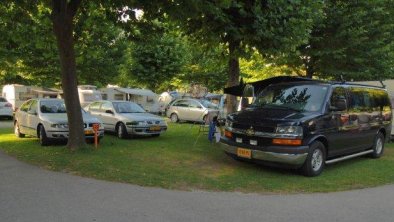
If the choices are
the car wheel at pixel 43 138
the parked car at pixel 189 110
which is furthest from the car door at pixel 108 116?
the parked car at pixel 189 110

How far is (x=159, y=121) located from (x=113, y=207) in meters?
9.64

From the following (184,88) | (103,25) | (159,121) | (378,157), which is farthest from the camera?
(184,88)

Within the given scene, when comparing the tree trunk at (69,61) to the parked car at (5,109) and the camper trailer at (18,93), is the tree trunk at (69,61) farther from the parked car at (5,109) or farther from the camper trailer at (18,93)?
the camper trailer at (18,93)

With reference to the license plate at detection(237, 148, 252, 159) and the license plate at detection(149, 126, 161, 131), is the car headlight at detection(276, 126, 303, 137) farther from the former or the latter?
the license plate at detection(149, 126, 161, 131)

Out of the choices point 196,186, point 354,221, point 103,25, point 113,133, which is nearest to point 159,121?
point 113,133

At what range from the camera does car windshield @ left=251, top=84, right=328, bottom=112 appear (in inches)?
389

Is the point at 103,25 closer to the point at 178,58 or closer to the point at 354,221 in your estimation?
the point at 354,221

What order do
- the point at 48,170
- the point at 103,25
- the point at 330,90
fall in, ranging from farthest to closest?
the point at 103,25
the point at 330,90
the point at 48,170

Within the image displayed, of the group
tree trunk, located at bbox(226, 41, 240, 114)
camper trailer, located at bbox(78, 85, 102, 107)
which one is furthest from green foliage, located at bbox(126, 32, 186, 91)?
tree trunk, located at bbox(226, 41, 240, 114)

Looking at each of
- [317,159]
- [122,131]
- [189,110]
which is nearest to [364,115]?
[317,159]

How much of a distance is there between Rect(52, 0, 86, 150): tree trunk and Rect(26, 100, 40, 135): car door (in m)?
2.62

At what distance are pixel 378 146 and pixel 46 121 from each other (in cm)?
973

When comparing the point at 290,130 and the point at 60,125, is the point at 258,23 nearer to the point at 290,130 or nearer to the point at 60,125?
the point at 290,130

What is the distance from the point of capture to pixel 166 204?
6.82 meters
